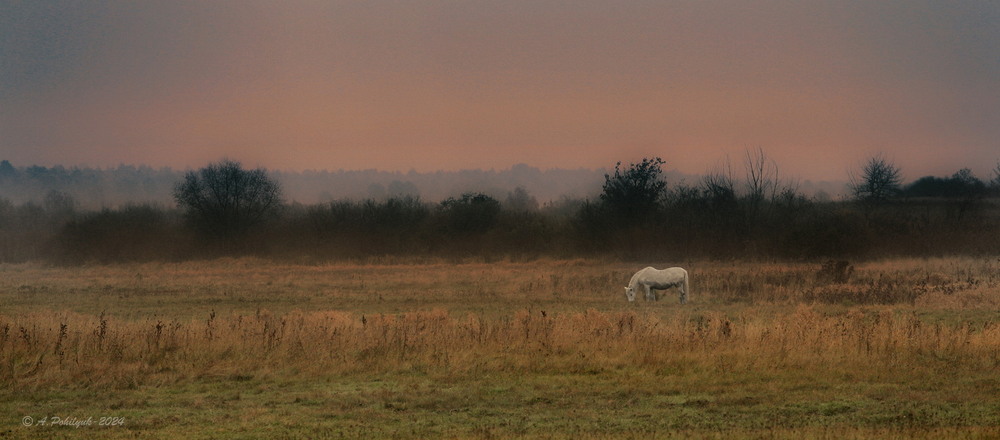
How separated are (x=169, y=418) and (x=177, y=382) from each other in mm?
2663

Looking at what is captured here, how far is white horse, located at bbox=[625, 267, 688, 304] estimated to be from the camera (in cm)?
2901

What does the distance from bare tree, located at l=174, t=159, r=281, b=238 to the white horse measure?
42.7 metres

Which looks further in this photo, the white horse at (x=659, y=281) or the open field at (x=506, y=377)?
the white horse at (x=659, y=281)

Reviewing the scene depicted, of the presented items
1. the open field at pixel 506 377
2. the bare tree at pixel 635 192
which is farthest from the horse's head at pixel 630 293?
the bare tree at pixel 635 192

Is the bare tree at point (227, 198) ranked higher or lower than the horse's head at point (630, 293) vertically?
higher

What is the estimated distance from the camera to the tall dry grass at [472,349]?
14.8 metres

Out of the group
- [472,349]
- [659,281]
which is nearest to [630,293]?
[659,281]

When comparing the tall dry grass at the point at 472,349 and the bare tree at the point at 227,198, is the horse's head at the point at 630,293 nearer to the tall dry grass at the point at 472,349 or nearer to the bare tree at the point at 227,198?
the tall dry grass at the point at 472,349

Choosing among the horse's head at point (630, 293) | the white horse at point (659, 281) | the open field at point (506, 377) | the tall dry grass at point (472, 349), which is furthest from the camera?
the horse's head at point (630, 293)

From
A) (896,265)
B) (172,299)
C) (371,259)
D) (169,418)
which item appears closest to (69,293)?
(172,299)

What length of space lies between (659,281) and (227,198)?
45.8 m

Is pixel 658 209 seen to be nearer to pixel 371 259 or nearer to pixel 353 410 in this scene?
pixel 371 259

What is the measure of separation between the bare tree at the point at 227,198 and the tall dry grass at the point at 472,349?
47794 mm

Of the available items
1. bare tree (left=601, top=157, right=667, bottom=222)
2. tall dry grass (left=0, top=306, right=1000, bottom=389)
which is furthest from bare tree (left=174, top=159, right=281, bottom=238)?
tall dry grass (left=0, top=306, right=1000, bottom=389)
